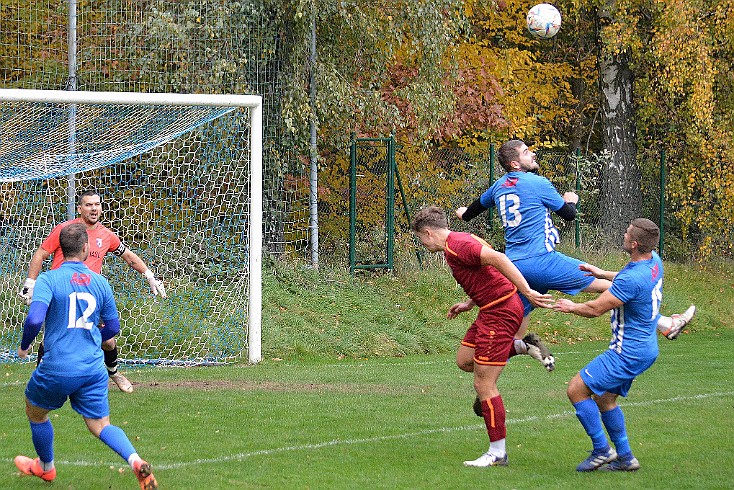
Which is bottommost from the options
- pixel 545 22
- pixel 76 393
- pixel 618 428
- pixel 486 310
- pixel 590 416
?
pixel 618 428

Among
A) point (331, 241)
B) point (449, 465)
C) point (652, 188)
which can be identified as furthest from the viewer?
point (652, 188)

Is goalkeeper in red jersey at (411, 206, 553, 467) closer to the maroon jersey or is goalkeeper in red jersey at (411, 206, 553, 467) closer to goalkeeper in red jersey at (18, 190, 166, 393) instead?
the maroon jersey

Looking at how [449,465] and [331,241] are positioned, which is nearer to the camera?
[449,465]

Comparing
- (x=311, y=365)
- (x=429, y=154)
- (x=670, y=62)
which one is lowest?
(x=311, y=365)

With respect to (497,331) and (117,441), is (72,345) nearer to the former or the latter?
(117,441)

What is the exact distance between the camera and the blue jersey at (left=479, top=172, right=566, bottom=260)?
28.9 feet

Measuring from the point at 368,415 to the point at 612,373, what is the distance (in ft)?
9.82

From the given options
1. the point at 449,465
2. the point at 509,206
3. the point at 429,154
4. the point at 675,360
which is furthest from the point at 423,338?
the point at 449,465

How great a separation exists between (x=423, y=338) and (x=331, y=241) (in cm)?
320

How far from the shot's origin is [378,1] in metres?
17.9

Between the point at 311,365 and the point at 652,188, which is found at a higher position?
the point at 652,188

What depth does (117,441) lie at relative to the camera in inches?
250

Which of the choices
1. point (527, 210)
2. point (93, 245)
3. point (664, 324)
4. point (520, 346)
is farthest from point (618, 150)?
point (664, 324)

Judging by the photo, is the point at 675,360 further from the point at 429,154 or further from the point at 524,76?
the point at 524,76
